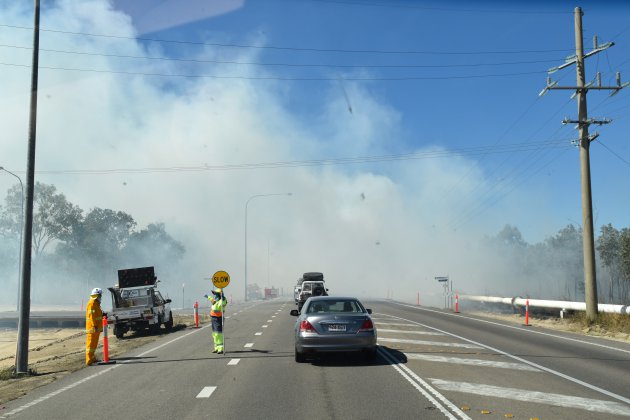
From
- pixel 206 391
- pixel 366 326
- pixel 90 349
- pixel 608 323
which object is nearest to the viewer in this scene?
pixel 206 391

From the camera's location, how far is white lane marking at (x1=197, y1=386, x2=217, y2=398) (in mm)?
9352

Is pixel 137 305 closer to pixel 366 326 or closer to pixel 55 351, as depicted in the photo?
pixel 55 351

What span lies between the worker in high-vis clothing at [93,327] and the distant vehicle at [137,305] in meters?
8.37

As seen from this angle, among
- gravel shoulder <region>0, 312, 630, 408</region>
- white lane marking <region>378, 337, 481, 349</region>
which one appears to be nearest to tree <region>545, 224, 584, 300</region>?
gravel shoulder <region>0, 312, 630, 408</region>

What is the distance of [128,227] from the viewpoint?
108 m

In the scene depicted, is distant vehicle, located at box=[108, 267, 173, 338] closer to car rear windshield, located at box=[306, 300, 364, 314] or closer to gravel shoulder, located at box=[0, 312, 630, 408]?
gravel shoulder, located at box=[0, 312, 630, 408]

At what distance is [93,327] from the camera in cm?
1463

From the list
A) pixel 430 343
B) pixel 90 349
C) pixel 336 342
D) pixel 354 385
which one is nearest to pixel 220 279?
pixel 90 349

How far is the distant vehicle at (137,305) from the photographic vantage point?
23.5m

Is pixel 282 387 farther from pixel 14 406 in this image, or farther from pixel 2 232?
pixel 2 232

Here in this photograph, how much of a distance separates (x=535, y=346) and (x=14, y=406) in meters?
13.2

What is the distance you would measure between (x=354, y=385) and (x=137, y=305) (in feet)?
54.9

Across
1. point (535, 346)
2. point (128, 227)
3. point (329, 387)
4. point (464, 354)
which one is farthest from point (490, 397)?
point (128, 227)

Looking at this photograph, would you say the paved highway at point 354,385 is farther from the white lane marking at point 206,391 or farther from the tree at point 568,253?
the tree at point 568,253
